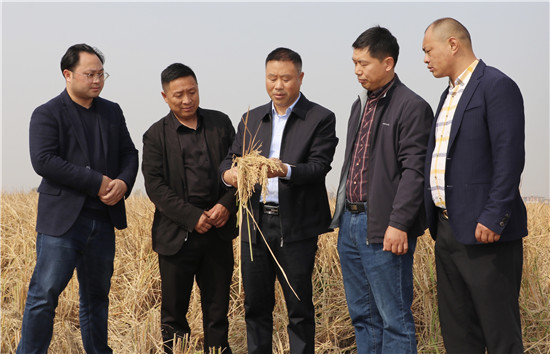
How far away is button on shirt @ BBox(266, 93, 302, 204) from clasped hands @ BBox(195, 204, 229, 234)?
1.23 feet

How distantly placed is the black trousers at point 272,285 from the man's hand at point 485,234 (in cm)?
110

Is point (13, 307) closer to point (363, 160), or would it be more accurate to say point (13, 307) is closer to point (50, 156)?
point (50, 156)

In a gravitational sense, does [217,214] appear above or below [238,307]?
above

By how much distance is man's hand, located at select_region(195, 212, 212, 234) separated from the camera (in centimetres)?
388

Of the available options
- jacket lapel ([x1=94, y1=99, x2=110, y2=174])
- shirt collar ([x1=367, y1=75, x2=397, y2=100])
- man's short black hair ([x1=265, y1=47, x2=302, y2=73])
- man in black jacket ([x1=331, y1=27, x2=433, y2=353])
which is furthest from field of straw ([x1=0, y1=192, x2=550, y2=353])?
man's short black hair ([x1=265, y1=47, x2=302, y2=73])

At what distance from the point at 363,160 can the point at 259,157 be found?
60cm

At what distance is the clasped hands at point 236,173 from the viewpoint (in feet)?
11.2

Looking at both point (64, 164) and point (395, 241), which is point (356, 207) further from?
point (64, 164)

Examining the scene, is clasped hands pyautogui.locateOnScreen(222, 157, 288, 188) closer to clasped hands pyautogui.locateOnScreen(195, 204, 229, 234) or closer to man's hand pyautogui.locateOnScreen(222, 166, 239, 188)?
man's hand pyautogui.locateOnScreen(222, 166, 239, 188)

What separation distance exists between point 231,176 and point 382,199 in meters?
0.93

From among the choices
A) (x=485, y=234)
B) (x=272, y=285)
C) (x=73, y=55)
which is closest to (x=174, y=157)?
(x=73, y=55)

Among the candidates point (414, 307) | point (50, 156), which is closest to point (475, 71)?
point (414, 307)

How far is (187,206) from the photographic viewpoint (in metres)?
3.90

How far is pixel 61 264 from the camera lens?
374cm
